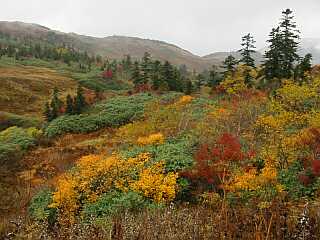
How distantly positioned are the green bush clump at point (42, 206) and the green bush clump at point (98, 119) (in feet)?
71.7

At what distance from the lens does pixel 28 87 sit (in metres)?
85.2

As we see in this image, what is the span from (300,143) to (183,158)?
7048 mm

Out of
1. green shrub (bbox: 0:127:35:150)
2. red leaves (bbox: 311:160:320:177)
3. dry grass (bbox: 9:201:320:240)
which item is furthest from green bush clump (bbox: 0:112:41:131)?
dry grass (bbox: 9:201:320:240)

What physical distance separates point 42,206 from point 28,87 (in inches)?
2701

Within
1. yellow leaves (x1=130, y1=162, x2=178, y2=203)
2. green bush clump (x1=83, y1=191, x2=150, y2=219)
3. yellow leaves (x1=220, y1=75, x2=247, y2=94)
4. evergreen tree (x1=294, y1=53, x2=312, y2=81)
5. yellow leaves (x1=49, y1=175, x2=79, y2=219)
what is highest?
evergreen tree (x1=294, y1=53, x2=312, y2=81)

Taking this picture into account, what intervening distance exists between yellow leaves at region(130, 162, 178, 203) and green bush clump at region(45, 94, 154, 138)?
81.8 feet

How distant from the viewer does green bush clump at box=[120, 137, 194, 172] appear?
23.0m

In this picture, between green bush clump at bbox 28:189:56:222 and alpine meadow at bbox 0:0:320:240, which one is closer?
alpine meadow at bbox 0:0:320:240

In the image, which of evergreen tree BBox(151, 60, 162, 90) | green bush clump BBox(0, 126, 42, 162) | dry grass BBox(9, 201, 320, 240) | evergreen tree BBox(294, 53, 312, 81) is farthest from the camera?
evergreen tree BBox(151, 60, 162, 90)

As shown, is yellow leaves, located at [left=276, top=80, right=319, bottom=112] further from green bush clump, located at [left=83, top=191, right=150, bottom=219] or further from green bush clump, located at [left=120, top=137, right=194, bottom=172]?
green bush clump, located at [left=83, top=191, right=150, bottom=219]

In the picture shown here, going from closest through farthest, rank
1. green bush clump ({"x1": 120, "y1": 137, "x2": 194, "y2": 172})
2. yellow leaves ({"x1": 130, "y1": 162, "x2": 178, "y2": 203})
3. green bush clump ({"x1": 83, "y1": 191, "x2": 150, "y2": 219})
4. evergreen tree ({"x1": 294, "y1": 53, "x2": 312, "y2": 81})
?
green bush clump ({"x1": 83, "y1": 191, "x2": 150, "y2": 219})
yellow leaves ({"x1": 130, "y1": 162, "x2": 178, "y2": 203})
green bush clump ({"x1": 120, "y1": 137, "x2": 194, "y2": 172})
evergreen tree ({"x1": 294, "y1": 53, "x2": 312, "y2": 81})

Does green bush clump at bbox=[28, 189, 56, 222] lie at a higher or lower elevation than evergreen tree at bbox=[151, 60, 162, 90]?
lower

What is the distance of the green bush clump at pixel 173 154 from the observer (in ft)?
75.5

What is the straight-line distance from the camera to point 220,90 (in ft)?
173
